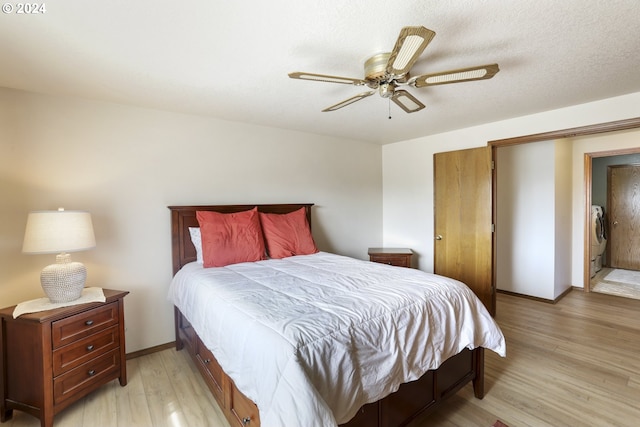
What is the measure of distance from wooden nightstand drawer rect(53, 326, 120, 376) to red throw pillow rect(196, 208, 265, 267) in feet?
2.63

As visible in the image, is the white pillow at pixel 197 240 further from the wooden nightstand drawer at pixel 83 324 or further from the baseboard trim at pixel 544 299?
the baseboard trim at pixel 544 299

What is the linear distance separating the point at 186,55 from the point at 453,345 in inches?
92.1

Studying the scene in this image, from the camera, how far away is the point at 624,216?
17.6 feet

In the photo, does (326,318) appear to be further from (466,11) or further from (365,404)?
(466,11)

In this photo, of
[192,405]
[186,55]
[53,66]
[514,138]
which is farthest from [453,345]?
[53,66]

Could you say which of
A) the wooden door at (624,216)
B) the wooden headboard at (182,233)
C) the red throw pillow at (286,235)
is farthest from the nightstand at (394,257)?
the wooden door at (624,216)

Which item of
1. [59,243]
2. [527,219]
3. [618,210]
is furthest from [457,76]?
[618,210]

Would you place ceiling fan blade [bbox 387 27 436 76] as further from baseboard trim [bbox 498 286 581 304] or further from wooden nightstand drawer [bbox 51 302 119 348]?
baseboard trim [bbox 498 286 581 304]

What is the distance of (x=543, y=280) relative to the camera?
388 centimetres

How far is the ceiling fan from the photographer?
1.26 m

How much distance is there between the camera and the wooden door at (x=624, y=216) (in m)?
5.23

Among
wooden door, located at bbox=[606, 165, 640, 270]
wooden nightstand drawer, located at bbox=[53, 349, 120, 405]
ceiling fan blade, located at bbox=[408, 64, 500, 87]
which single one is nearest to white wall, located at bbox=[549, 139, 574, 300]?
wooden door, located at bbox=[606, 165, 640, 270]

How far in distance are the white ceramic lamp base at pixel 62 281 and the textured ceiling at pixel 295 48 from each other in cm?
129

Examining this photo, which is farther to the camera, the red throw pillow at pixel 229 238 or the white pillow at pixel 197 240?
the white pillow at pixel 197 240
